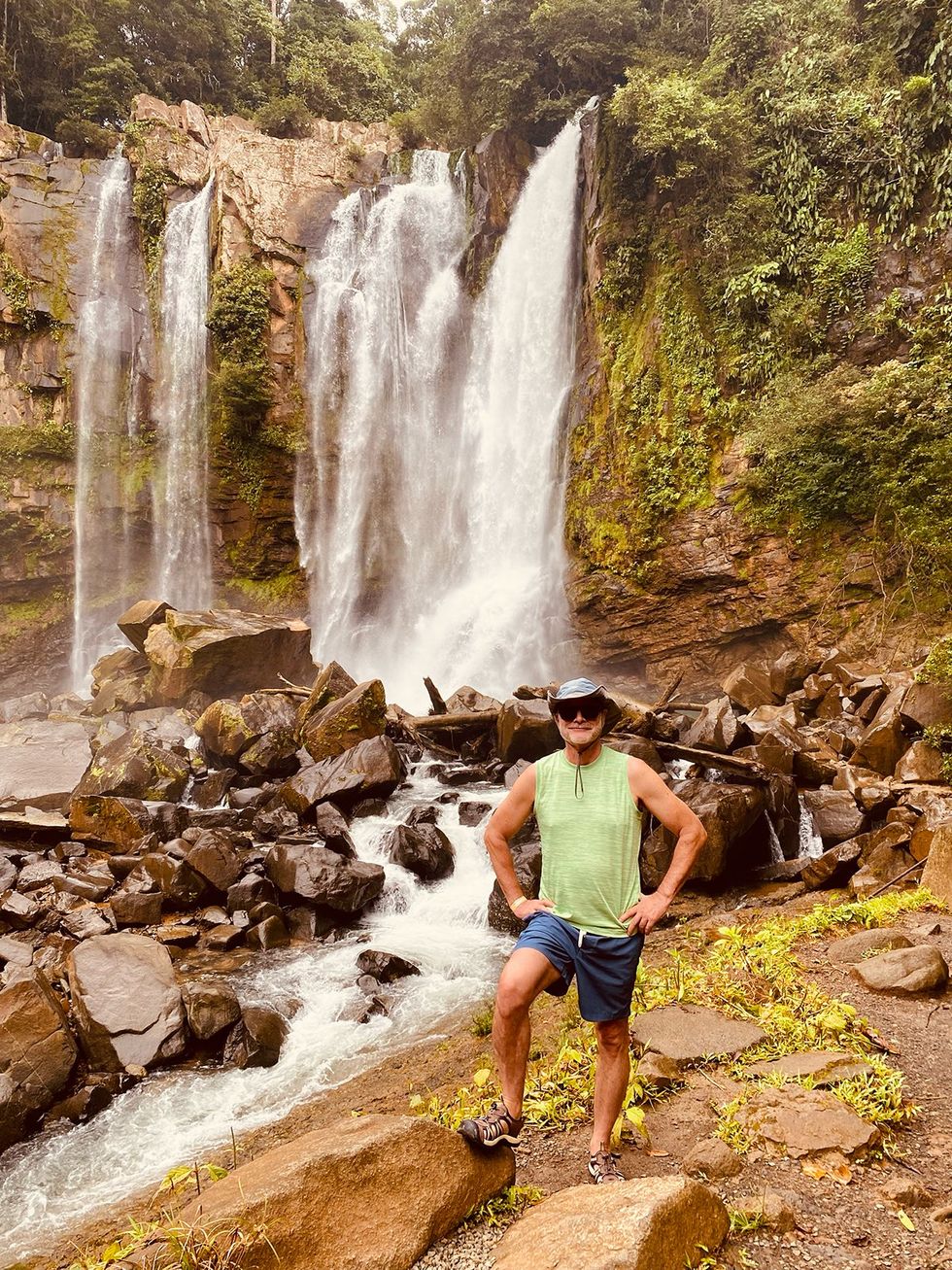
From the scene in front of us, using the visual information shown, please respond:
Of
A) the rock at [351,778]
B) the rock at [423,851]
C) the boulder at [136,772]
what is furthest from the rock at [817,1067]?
the boulder at [136,772]

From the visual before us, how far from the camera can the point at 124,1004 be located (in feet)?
18.1

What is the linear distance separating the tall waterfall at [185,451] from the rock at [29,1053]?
18827mm

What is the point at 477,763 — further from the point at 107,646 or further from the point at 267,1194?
the point at 107,646

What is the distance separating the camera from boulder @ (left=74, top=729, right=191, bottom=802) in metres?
10.6

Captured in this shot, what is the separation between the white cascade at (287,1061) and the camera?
4.29 m

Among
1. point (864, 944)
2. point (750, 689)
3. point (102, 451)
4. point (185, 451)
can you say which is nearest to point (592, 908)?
point (864, 944)

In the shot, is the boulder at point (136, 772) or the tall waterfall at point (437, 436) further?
the tall waterfall at point (437, 436)

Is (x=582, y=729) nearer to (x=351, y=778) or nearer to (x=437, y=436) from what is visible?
(x=351, y=778)

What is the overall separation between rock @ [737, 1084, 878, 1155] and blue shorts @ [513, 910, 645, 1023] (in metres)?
0.98

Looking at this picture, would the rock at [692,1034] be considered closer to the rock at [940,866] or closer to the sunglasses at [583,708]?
the sunglasses at [583,708]


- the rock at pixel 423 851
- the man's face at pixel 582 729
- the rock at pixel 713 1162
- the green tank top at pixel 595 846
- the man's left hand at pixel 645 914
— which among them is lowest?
the rock at pixel 423 851

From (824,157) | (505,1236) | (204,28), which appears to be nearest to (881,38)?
(824,157)

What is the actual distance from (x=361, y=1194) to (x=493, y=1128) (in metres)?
0.53

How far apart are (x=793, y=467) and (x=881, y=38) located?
974cm
